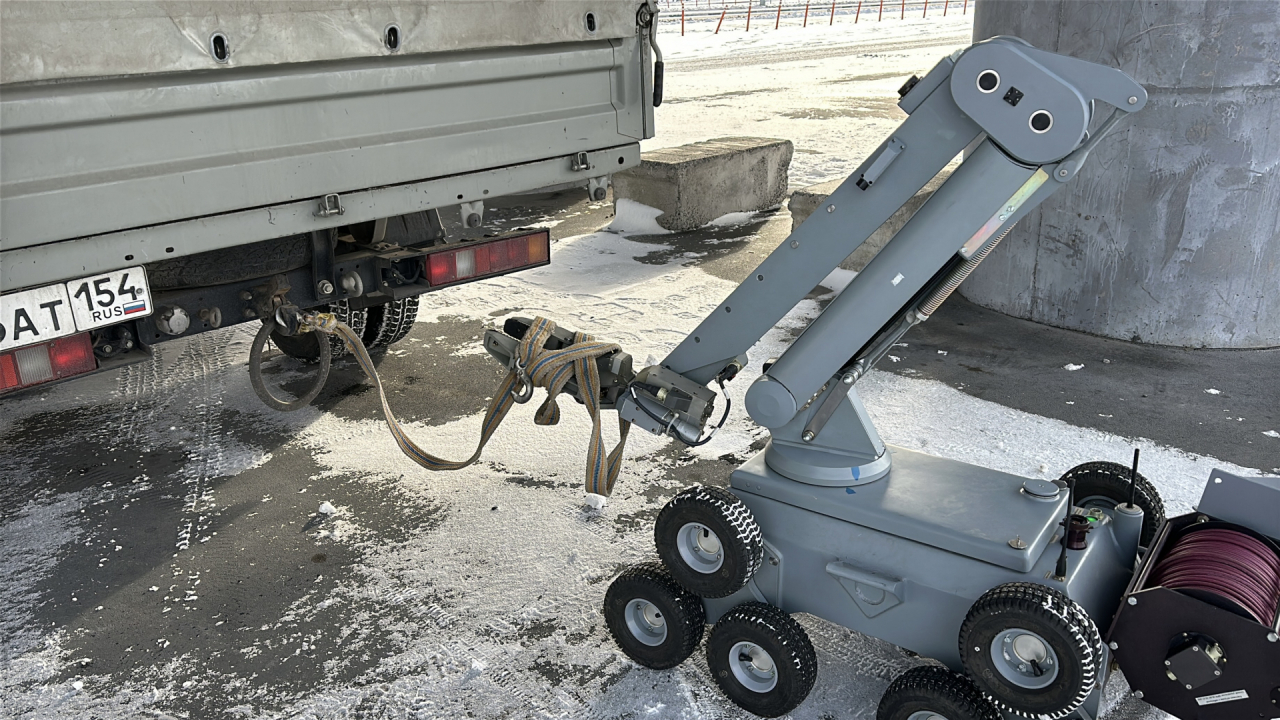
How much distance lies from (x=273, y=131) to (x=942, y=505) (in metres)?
2.50

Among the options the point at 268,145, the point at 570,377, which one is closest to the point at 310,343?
the point at 268,145

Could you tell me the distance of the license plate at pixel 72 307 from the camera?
9.83 feet

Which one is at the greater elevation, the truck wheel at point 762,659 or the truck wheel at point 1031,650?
Answer: the truck wheel at point 1031,650

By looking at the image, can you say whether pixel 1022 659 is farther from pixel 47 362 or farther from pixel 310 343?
pixel 310 343

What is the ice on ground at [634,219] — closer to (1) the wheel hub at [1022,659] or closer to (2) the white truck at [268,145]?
(2) the white truck at [268,145]

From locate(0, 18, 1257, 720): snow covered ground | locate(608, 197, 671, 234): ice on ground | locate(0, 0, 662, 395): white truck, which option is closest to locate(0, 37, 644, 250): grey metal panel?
locate(0, 0, 662, 395): white truck

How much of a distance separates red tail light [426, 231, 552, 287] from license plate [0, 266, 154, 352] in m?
1.25

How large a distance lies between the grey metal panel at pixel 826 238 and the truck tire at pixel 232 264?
1.94m

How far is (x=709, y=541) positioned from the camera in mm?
2633

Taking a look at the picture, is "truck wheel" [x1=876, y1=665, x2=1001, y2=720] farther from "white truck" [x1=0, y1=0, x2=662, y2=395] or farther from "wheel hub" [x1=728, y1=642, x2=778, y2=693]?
"white truck" [x1=0, y1=0, x2=662, y2=395]

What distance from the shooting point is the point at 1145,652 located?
2209mm

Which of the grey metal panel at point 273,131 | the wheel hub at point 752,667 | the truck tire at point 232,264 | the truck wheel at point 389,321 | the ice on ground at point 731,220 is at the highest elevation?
the grey metal panel at point 273,131

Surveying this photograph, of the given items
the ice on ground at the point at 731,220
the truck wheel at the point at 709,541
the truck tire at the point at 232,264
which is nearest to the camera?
the truck wheel at the point at 709,541

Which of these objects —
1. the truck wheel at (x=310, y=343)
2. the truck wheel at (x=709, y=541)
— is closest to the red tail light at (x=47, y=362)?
the truck wheel at (x=310, y=343)
